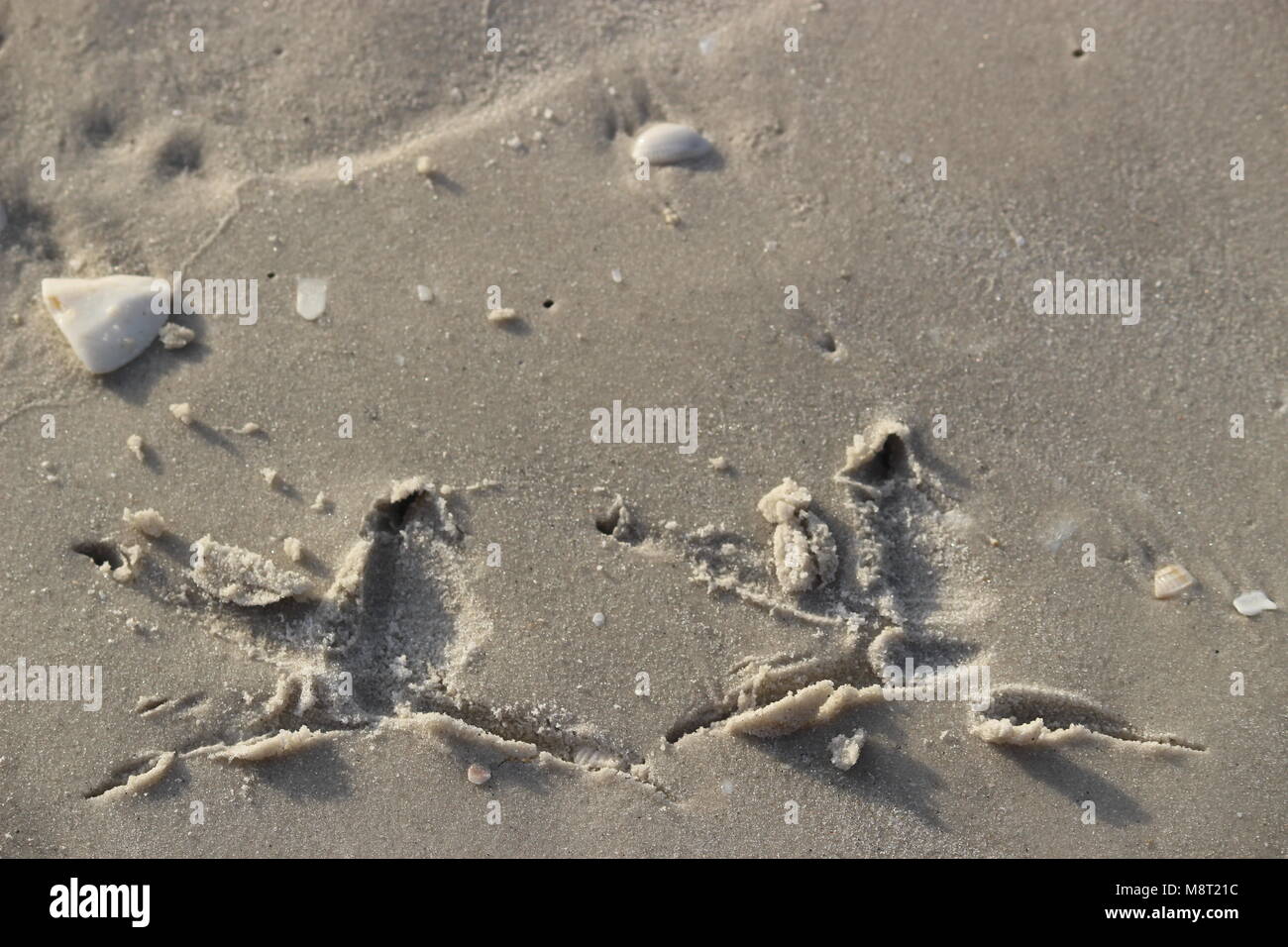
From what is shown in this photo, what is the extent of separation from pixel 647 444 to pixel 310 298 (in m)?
1.13

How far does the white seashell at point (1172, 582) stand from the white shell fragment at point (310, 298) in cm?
262

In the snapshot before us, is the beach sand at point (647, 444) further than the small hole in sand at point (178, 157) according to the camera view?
No

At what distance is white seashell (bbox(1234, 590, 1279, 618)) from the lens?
293 centimetres

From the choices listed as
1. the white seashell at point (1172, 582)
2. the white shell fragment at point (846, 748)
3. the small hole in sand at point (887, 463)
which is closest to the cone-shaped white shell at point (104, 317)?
the small hole in sand at point (887, 463)

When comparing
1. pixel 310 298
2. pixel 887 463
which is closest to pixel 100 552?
pixel 310 298

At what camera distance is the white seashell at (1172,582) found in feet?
→ 9.61

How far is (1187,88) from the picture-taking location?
10.5 feet

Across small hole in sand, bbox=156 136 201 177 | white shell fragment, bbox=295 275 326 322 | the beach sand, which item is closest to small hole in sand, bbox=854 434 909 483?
the beach sand

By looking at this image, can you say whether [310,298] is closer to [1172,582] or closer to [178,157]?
[178,157]

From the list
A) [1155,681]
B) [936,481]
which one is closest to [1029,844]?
[1155,681]

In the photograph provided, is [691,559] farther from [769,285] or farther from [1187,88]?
[1187,88]

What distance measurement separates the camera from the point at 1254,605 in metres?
2.93

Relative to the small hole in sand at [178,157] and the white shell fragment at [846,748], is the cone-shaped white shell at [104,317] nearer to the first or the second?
the small hole in sand at [178,157]

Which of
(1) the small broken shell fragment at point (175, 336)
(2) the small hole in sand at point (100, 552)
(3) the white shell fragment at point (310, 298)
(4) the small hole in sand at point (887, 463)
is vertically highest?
(3) the white shell fragment at point (310, 298)
